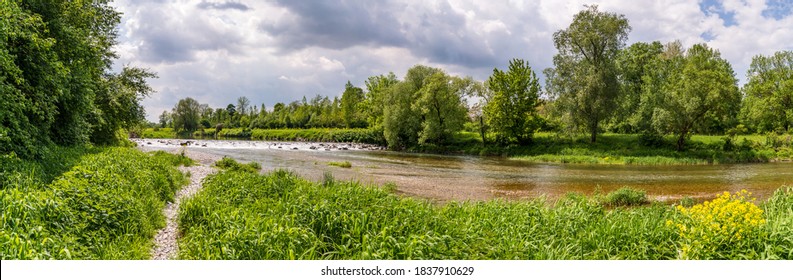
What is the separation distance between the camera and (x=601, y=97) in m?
42.3

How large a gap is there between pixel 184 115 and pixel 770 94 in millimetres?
120223

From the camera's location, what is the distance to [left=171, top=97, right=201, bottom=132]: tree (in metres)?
116

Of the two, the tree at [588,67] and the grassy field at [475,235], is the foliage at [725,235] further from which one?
the tree at [588,67]

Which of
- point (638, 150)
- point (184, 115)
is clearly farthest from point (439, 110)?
point (184, 115)

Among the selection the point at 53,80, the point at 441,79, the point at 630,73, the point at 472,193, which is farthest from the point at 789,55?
the point at 53,80

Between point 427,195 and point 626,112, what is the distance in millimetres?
41777

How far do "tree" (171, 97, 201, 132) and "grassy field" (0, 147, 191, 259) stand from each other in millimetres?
114161

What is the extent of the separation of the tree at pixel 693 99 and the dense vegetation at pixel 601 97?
0.08 metres

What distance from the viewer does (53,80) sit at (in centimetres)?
1345

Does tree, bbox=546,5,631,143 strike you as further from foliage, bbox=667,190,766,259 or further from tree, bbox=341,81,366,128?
tree, bbox=341,81,366,128

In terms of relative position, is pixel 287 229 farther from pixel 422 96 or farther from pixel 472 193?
pixel 422 96

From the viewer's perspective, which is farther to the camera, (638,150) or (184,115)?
(184,115)

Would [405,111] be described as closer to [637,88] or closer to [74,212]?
[637,88]

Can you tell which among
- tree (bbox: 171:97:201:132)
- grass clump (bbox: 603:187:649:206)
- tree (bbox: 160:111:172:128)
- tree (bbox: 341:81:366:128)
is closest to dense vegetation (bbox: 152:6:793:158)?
tree (bbox: 341:81:366:128)
